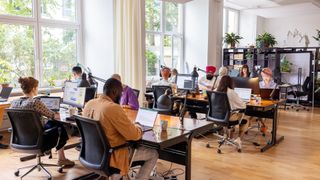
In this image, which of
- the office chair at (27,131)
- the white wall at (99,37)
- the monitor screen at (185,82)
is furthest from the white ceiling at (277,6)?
the office chair at (27,131)

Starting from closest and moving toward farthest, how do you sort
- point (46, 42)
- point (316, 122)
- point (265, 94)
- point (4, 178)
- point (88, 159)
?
1. point (88, 159)
2. point (4, 178)
3. point (265, 94)
4. point (46, 42)
5. point (316, 122)

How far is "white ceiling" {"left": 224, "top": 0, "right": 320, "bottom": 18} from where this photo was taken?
9.55m

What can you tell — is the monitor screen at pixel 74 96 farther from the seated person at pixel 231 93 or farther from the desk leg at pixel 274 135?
the desk leg at pixel 274 135

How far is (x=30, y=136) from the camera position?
3.36 meters

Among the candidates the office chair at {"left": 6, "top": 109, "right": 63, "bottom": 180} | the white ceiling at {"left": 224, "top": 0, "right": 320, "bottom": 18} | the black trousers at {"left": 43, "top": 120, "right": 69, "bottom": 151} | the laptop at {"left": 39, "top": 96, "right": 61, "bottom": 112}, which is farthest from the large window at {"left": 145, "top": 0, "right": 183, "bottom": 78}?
the office chair at {"left": 6, "top": 109, "right": 63, "bottom": 180}

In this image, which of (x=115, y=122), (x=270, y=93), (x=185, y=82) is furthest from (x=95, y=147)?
(x=185, y=82)

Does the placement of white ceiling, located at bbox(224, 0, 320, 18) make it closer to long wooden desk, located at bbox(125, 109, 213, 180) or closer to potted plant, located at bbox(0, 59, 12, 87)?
potted plant, located at bbox(0, 59, 12, 87)

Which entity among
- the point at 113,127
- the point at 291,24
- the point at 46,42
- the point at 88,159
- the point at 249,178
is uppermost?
the point at 291,24

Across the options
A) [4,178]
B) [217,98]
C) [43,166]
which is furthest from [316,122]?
[4,178]

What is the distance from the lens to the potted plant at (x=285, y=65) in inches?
392

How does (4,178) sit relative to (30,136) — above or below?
below

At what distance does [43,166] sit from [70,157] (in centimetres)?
66

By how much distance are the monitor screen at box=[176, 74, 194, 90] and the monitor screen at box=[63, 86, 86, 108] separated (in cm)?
265

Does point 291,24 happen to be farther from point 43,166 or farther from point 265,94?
point 43,166
